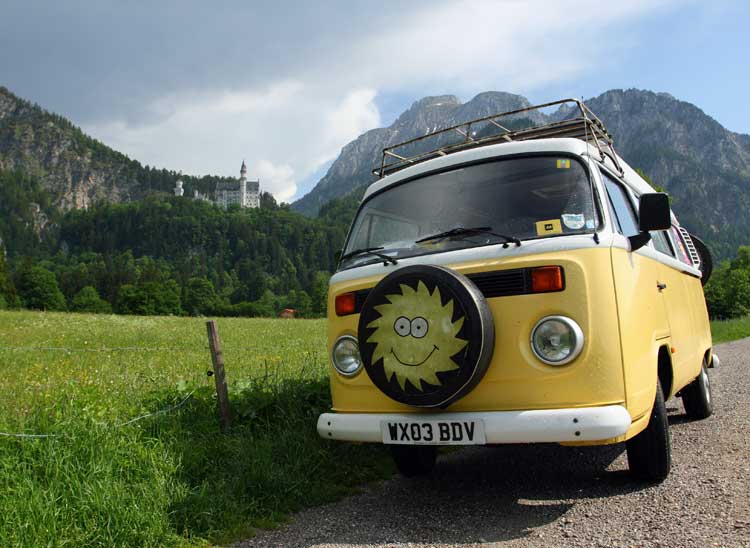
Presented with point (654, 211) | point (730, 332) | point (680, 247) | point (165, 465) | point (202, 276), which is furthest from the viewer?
point (202, 276)

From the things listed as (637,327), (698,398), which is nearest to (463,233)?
(637,327)

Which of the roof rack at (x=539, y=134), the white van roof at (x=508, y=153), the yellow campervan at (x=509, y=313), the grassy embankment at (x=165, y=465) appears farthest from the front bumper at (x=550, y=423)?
the roof rack at (x=539, y=134)

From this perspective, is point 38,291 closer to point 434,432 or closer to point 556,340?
point 434,432

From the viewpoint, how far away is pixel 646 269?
449cm

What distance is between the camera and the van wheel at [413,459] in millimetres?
5105

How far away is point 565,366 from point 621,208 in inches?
63.0

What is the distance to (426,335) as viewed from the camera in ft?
12.3

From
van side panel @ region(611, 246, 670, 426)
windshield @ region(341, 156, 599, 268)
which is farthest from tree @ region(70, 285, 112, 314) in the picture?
van side panel @ region(611, 246, 670, 426)

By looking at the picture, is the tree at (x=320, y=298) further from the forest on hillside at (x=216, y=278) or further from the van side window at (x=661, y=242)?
the van side window at (x=661, y=242)

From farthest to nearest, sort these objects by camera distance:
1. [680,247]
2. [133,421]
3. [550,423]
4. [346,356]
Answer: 1. [680,247]
2. [133,421]
3. [346,356]
4. [550,423]

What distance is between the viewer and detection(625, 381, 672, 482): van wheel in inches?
165

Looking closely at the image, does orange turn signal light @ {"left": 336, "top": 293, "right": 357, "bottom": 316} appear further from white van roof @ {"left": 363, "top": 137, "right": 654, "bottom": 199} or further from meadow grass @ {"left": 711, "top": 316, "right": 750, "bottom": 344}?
meadow grass @ {"left": 711, "top": 316, "right": 750, "bottom": 344}

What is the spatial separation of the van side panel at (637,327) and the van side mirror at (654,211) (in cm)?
23

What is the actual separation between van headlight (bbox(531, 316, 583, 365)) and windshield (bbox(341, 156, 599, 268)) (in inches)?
23.8
